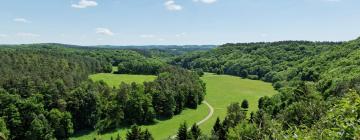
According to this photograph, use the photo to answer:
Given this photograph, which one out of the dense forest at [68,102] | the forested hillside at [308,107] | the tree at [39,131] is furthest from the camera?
the dense forest at [68,102]

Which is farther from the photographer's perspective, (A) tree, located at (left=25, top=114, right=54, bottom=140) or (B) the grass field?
(B) the grass field

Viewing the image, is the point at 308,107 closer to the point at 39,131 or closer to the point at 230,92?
the point at 39,131

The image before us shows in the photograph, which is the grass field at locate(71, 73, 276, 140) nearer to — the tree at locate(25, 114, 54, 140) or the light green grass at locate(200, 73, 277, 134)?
the light green grass at locate(200, 73, 277, 134)

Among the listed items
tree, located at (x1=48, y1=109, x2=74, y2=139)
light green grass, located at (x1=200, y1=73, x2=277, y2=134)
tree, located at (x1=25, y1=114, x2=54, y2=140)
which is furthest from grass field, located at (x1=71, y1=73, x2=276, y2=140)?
tree, located at (x1=25, y1=114, x2=54, y2=140)

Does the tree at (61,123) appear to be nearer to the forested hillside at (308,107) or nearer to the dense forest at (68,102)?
the dense forest at (68,102)

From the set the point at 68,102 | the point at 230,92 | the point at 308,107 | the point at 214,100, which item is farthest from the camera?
Answer: the point at 230,92

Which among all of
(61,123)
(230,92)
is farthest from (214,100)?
(61,123)

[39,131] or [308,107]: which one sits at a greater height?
[308,107]

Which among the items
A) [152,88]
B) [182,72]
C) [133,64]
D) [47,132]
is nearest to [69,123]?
[47,132]

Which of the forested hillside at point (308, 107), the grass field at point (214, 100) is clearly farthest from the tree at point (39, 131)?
the forested hillside at point (308, 107)
